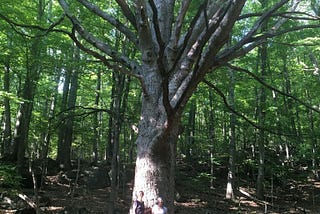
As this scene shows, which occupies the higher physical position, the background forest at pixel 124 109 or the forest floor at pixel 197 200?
the background forest at pixel 124 109

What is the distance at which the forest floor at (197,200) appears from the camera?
10.8 m

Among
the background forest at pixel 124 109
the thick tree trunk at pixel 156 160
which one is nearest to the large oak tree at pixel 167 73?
the thick tree trunk at pixel 156 160

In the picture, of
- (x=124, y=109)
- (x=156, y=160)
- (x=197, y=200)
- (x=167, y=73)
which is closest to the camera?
(x=167, y=73)

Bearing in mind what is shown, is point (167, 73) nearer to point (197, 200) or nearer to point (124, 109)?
point (124, 109)

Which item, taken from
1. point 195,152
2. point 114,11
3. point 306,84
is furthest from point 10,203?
point 195,152

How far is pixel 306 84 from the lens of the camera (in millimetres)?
16094

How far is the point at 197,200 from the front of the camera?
45.4 feet

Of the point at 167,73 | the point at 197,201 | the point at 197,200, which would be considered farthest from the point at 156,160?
the point at 197,200

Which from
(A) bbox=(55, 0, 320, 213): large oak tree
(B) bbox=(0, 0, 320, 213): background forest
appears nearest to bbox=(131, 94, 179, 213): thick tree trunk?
(A) bbox=(55, 0, 320, 213): large oak tree

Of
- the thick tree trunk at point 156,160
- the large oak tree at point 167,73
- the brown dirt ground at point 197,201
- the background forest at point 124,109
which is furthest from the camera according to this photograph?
the brown dirt ground at point 197,201

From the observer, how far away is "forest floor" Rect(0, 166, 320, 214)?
35.4 feet

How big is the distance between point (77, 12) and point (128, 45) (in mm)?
1933

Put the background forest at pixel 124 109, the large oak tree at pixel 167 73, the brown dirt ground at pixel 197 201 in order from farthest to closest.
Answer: the brown dirt ground at pixel 197 201
the background forest at pixel 124 109
the large oak tree at pixel 167 73

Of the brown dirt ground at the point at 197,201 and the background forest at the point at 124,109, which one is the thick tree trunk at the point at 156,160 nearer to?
the background forest at the point at 124,109
